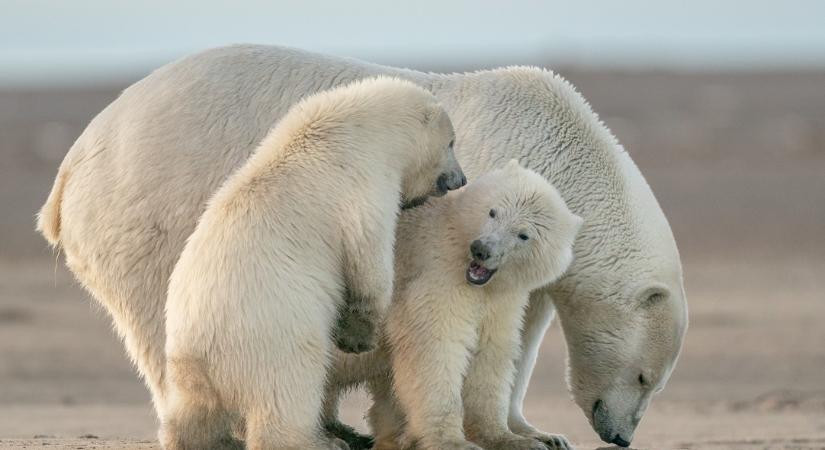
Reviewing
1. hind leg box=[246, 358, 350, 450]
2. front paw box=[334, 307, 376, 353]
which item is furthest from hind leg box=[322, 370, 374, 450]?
hind leg box=[246, 358, 350, 450]

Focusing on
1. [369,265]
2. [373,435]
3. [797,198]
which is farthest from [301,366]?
[797,198]

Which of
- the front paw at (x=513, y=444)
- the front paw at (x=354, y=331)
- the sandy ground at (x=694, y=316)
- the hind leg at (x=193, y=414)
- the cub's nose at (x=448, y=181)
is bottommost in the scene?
the sandy ground at (x=694, y=316)

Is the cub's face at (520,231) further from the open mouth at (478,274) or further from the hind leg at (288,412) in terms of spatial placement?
the hind leg at (288,412)

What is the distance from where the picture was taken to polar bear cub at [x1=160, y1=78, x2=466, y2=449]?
250 inches

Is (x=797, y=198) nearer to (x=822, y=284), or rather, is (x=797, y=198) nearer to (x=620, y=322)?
(x=822, y=284)

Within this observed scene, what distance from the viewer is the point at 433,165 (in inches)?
273

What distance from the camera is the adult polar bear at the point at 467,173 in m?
7.51

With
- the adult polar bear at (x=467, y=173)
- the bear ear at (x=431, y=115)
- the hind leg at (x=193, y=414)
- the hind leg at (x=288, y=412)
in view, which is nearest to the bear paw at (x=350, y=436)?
the adult polar bear at (x=467, y=173)

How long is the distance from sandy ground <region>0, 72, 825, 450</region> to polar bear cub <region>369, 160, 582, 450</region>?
174cm

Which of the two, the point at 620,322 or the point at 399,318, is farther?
the point at 620,322

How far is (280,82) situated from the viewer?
786 centimetres

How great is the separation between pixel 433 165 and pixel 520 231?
1.56ft

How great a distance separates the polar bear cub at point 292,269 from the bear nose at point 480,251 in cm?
36

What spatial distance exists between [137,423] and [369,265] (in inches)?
198
